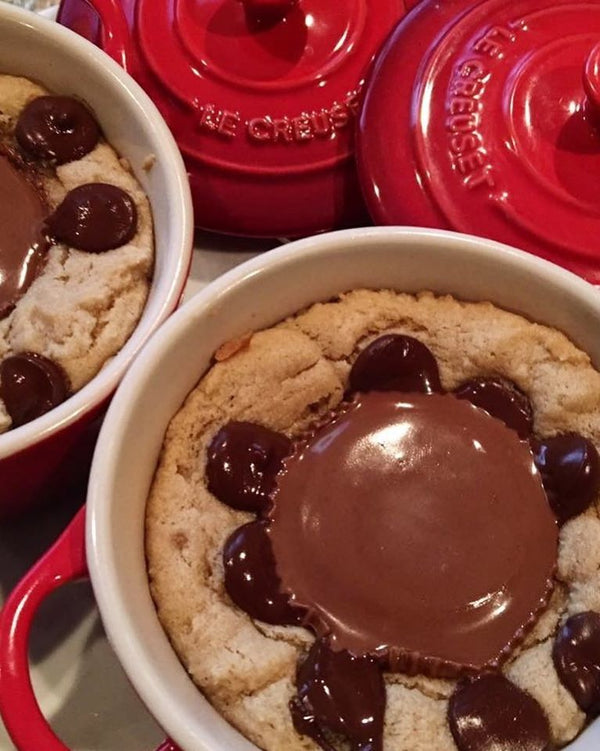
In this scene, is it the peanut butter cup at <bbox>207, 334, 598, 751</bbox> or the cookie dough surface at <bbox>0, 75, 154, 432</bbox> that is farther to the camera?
the cookie dough surface at <bbox>0, 75, 154, 432</bbox>

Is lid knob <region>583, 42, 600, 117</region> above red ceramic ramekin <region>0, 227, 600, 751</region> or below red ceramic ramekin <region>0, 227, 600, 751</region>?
above

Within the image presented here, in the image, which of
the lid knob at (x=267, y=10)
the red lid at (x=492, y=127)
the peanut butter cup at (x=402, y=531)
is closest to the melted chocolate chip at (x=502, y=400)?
the peanut butter cup at (x=402, y=531)

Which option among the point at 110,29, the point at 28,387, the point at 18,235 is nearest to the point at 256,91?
the point at 110,29

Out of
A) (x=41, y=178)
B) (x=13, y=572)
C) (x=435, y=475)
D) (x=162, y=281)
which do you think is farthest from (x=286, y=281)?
(x=13, y=572)

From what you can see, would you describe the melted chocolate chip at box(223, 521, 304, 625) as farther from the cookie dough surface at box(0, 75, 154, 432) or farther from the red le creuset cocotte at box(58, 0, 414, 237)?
the red le creuset cocotte at box(58, 0, 414, 237)

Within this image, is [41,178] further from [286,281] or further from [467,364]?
[467,364]

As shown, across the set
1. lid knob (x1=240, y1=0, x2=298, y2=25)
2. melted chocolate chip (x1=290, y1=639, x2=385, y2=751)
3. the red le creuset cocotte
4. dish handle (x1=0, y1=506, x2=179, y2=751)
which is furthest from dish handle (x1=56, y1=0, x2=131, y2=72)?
melted chocolate chip (x1=290, y1=639, x2=385, y2=751)

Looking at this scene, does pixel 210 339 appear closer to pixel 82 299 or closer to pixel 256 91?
pixel 82 299
